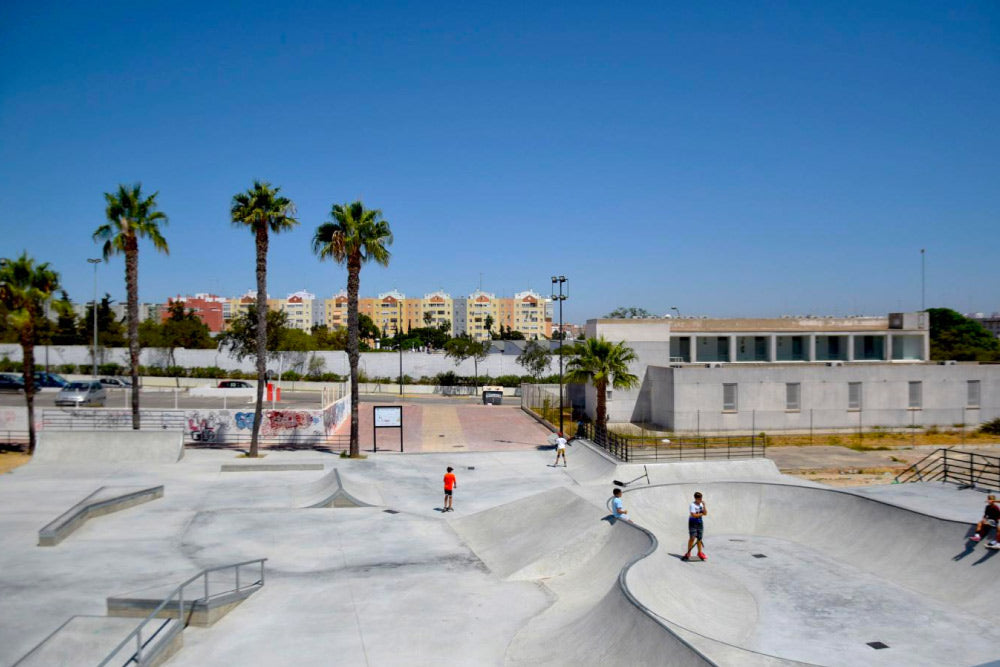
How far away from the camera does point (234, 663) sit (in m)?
10.4

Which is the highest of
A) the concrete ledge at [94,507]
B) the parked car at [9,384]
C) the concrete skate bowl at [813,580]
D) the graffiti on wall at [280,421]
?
the parked car at [9,384]

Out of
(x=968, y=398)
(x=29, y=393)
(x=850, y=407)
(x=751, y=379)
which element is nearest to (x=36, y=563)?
(x=29, y=393)

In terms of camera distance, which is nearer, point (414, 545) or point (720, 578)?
point (720, 578)

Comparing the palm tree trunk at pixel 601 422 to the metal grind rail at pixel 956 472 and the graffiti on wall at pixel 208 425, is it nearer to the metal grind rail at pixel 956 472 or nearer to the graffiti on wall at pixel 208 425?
the metal grind rail at pixel 956 472

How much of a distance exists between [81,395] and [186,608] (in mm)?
37431

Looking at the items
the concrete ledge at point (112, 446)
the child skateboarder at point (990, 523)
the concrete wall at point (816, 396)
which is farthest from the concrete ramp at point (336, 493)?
the concrete wall at point (816, 396)

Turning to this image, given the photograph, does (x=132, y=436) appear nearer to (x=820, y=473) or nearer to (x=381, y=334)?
(x=820, y=473)

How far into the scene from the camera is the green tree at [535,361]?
67125 mm

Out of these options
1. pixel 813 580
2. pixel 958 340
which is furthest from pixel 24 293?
pixel 958 340

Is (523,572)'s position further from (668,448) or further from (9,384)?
(9,384)

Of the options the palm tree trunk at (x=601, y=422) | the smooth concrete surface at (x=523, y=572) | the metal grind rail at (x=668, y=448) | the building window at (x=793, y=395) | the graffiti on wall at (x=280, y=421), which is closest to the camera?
the smooth concrete surface at (x=523, y=572)

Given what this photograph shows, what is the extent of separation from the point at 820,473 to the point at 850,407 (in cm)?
1366

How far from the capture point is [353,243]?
2795cm

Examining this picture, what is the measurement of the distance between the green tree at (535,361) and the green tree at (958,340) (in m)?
40.9
